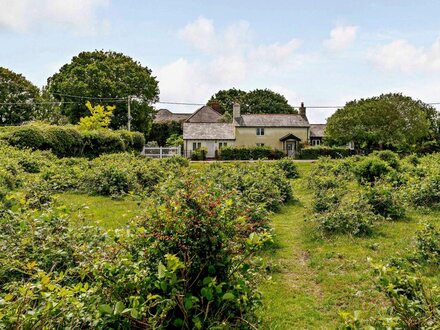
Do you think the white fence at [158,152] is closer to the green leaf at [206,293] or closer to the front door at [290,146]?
the front door at [290,146]

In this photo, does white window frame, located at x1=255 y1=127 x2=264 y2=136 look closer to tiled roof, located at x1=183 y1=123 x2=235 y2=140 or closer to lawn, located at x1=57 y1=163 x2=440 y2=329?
tiled roof, located at x1=183 y1=123 x2=235 y2=140

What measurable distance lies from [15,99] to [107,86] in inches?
739

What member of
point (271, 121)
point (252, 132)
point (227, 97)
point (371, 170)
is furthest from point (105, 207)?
point (227, 97)

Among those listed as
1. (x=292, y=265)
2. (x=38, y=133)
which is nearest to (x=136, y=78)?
(x=38, y=133)

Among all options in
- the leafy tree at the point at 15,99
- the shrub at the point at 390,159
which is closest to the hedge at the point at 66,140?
the shrub at the point at 390,159

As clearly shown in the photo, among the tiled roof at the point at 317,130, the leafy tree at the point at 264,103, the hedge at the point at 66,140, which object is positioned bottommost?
the hedge at the point at 66,140

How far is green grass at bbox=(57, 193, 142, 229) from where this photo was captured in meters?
8.57

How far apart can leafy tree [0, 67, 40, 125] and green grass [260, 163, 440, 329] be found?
5296 cm

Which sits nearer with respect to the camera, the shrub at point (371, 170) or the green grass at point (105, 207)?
the green grass at point (105, 207)

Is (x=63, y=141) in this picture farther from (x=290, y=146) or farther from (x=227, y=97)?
(x=227, y=97)

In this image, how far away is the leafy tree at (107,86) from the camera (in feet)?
136

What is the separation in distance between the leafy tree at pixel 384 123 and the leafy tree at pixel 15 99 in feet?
145

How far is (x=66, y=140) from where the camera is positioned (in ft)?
75.4

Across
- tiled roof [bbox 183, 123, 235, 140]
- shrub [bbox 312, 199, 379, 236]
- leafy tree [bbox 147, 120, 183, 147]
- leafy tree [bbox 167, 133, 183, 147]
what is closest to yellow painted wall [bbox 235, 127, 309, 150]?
tiled roof [bbox 183, 123, 235, 140]
